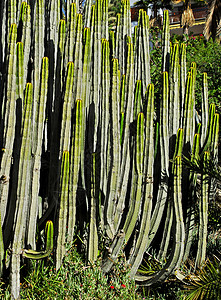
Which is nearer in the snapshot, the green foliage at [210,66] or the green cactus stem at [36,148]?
the green cactus stem at [36,148]

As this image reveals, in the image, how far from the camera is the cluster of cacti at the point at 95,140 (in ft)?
13.5

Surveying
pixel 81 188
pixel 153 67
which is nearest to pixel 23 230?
pixel 81 188

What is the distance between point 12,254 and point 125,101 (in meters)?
2.13

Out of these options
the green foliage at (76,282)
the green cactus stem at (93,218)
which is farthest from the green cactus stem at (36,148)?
the green cactus stem at (93,218)

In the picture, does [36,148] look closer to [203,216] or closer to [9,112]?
[9,112]

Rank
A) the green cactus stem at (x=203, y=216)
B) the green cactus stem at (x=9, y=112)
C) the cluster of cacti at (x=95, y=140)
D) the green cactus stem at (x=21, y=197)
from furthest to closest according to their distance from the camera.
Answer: the green cactus stem at (x=203, y=216)
the green cactus stem at (x=9, y=112)
the cluster of cacti at (x=95, y=140)
the green cactus stem at (x=21, y=197)

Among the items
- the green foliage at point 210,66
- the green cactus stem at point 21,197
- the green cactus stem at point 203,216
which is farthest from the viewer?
the green foliage at point 210,66

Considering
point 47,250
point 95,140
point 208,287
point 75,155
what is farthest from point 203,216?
point 47,250

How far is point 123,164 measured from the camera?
4.45m

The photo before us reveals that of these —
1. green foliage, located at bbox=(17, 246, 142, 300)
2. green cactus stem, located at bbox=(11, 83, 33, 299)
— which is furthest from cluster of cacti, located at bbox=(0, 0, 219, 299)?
green foliage, located at bbox=(17, 246, 142, 300)

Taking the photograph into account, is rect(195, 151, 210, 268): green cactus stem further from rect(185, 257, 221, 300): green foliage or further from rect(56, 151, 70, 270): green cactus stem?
rect(56, 151, 70, 270): green cactus stem

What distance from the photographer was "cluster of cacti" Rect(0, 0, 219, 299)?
4109 mm

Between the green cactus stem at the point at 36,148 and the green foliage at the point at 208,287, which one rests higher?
the green cactus stem at the point at 36,148

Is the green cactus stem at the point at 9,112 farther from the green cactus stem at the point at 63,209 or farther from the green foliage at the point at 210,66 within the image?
the green foliage at the point at 210,66
